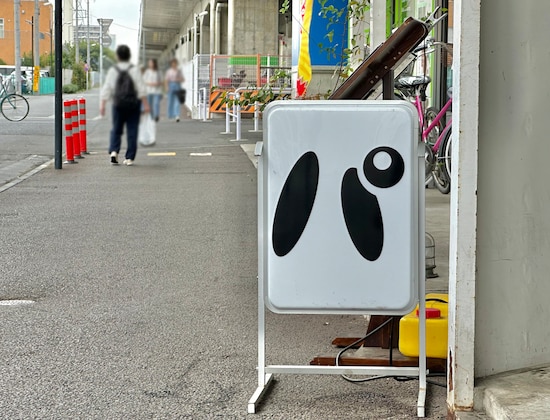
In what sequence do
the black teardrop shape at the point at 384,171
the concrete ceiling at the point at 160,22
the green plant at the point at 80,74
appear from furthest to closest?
1. the black teardrop shape at the point at 384,171
2. the green plant at the point at 80,74
3. the concrete ceiling at the point at 160,22

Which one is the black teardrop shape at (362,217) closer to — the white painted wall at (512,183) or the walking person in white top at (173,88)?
the white painted wall at (512,183)

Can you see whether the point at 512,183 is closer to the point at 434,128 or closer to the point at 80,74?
the point at 80,74

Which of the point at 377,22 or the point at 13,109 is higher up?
the point at 377,22

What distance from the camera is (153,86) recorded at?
1371mm

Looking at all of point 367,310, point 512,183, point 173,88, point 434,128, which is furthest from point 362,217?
point 434,128

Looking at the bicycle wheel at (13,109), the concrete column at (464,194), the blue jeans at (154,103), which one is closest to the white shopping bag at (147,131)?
the blue jeans at (154,103)

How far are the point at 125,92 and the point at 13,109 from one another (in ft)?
91.1

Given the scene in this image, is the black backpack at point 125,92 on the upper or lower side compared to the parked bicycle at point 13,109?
lower

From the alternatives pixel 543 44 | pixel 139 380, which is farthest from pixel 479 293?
pixel 139 380

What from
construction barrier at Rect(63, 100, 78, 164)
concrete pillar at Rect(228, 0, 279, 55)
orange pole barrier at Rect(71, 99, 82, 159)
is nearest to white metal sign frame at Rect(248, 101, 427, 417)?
orange pole barrier at Rect(71, 99, 82, 159)

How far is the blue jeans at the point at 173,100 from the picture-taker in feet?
4.64

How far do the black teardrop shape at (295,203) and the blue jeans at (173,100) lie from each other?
2.25 metres

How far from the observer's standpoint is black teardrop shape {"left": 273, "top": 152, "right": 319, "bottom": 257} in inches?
145

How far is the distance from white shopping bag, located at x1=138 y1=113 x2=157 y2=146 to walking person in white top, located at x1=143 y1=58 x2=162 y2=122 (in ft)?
0.03
